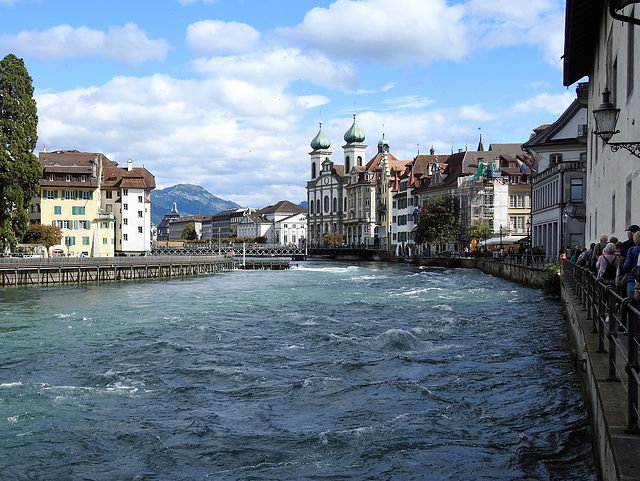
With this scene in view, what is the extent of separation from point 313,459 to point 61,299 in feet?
112

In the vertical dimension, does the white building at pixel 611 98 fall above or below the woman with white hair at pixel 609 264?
above

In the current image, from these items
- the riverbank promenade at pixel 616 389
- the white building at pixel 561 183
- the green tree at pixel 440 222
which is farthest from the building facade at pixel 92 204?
the riverbank promenade at pixel 616 389

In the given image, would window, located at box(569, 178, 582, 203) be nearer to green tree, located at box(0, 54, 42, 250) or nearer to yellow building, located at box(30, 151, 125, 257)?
green tree, located at box(0, 54, 42, 250)

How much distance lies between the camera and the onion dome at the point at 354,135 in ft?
641

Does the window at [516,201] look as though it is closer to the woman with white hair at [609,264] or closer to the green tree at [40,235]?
the green tree at [40,235]

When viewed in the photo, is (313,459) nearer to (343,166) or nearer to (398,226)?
(398,226)

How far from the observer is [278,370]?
17812mm

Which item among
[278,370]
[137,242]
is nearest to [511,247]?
[137,242]

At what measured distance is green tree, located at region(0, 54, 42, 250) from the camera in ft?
189

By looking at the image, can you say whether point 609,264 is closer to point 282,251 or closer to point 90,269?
point 90,269

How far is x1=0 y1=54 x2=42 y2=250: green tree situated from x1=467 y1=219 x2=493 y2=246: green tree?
52993 millimetres

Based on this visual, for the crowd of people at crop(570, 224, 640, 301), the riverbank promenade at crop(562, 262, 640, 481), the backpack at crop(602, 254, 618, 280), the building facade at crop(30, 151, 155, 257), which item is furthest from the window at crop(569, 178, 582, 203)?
the building facade at crop(30, 151, 155, 257)

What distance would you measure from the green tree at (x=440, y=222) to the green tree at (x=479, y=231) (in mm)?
5045

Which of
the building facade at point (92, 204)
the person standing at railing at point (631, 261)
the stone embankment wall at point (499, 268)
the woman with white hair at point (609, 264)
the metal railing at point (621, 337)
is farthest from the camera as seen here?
the building facade at point (92, 204)
